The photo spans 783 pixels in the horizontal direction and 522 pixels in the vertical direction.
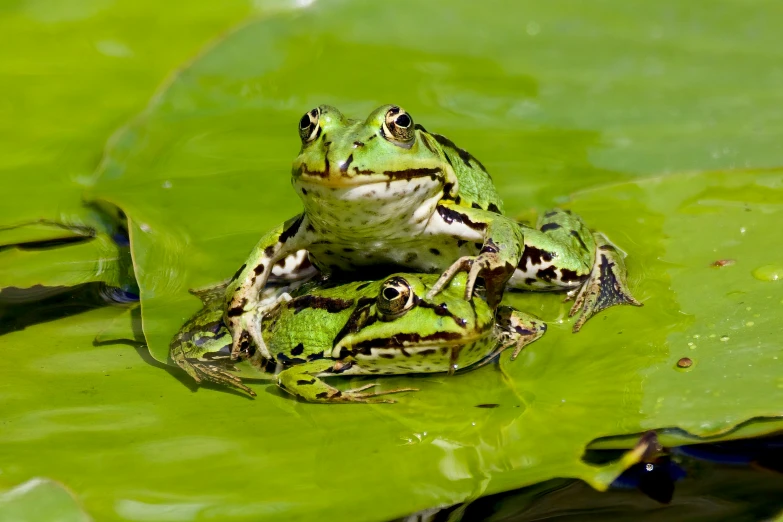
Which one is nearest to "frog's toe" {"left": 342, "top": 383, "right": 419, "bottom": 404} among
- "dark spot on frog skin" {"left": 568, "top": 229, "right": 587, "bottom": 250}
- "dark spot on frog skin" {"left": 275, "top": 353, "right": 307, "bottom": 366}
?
"dark spot on frog skin" {"left": 275, "top": 353, "right": 307, "bottom": 366}

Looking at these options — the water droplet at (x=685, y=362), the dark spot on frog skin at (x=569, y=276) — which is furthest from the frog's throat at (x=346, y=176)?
the water droplet at (x=685, y=362)

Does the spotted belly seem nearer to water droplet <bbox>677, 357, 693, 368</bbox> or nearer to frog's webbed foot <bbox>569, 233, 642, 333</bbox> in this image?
frog's webbed foot <bbox>569, 233, 642, 333</bbox>

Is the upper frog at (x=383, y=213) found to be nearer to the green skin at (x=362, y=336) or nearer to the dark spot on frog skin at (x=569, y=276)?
the green skin at (x=362, y=336)

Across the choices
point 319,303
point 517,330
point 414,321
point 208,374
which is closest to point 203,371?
point 208,374

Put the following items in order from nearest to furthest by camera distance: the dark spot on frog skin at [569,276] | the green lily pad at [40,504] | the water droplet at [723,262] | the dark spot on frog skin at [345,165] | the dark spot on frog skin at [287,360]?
the green lily pad at [40,504]
the dark spot on frog skin at [345,165]
the water droplet at [723,262]
the dark spot on frog skin at [287,360]
the dark spot on frog skin at [569,276]

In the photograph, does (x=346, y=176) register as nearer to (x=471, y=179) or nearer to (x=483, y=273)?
(x=483, y=273)

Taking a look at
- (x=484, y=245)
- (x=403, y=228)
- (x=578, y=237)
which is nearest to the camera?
(x=484, y=245)

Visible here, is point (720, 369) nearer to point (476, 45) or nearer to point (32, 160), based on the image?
point (476, 45)

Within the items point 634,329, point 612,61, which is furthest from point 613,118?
point 634,329
